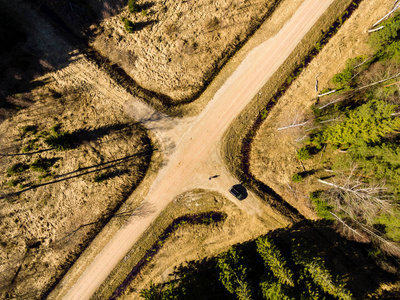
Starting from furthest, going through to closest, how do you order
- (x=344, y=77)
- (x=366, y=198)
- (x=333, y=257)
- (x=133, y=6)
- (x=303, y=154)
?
1. (x=333, y=257)
2. (x=133, y=6)
3. (x=303, y=154)
4. (x=344, y=77)
5. (x=366, y=198)

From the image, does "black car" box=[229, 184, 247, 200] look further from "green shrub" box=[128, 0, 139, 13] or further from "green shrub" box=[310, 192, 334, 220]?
"green shrub" box=[128, 0, 139, 13]

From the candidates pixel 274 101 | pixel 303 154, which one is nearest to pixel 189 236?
pixel 303 154

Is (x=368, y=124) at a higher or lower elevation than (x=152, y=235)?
lower

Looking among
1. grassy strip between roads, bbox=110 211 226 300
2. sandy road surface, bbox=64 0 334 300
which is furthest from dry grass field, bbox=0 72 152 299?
grassy strip between roads, bbox=110 211 226 300

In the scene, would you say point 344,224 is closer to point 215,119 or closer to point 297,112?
point 297,112

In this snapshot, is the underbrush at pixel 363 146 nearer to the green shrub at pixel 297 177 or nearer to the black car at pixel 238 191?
the green shrub at pixel 297 177
